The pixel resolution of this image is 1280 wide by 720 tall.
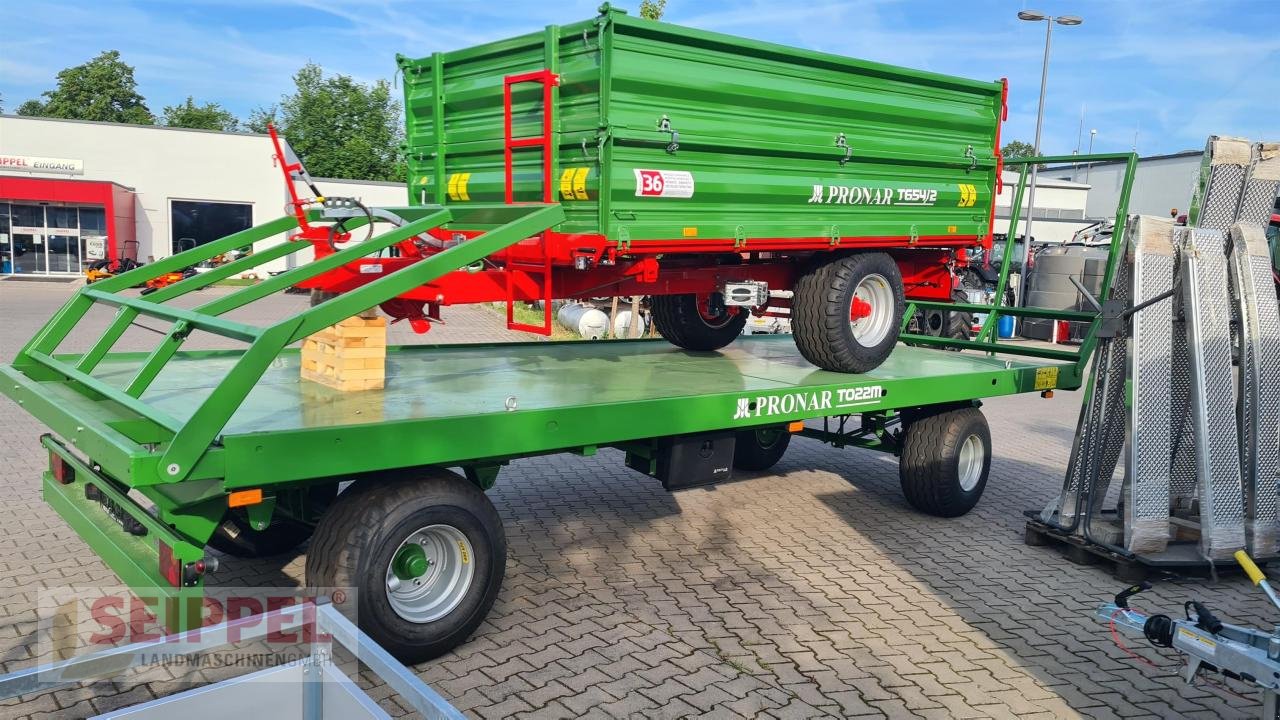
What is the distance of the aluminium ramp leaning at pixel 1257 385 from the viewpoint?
570cm

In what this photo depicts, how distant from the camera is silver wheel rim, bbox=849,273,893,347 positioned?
21.3 feet

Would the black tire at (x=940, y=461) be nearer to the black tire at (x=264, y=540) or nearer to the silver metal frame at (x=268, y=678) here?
the black tire at (x=264, y=540)

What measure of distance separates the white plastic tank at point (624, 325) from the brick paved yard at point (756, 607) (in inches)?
270

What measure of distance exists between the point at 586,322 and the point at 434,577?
979cm

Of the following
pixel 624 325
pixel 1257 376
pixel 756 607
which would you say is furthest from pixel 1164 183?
pixel 756 607

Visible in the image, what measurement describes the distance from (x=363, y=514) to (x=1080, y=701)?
122 inches

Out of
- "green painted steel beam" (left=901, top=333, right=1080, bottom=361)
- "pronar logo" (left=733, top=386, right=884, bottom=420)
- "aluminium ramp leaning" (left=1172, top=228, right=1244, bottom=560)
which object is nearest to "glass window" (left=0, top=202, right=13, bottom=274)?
"green painted steel beam" (left=901, top=333, right=1080, bottom=361)

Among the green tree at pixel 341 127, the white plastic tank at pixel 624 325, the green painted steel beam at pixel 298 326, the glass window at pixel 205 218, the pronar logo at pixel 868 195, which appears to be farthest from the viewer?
the green tree at pixel 341 127

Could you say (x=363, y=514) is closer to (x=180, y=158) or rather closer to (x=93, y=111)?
(x=180, y=158)

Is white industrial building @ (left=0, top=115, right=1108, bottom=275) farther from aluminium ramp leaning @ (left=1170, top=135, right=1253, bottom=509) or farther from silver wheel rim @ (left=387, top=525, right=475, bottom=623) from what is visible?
silver wheel rim @ (left=387, top=525, right=475, bottom=623)

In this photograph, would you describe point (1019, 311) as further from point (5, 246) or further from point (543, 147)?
point (5, 246)

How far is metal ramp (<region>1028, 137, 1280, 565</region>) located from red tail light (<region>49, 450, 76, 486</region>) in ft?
18.1

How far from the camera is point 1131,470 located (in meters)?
5.61

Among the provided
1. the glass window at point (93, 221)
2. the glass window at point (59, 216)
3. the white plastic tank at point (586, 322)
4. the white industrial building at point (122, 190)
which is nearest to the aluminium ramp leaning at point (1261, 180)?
the white plastic tank at point (586, 322)
